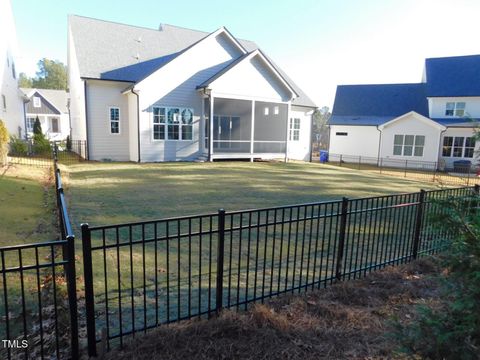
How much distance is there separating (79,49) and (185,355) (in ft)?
73.9

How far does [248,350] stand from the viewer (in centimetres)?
315

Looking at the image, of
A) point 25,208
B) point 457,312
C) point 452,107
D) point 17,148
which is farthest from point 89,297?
point 452,107

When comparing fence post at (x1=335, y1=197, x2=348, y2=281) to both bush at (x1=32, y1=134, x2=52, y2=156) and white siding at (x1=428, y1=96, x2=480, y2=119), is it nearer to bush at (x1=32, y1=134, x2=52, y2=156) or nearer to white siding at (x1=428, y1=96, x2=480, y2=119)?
bush at (x1=32, y1=134, x2=52, y2=156)

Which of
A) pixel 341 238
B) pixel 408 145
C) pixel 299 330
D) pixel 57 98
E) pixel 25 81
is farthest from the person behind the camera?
pixel 25 81

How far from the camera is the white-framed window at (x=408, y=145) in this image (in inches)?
1107

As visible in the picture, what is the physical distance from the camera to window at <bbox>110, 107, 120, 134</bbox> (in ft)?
65.9

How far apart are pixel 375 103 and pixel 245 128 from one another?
15948 millimetres

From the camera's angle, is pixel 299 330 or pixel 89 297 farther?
pixel 299 330

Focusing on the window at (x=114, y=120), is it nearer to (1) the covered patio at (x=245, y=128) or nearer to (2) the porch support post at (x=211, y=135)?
(1) the covered patio at (x=245, y=128)

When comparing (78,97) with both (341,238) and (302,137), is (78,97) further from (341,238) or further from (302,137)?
(341,238)

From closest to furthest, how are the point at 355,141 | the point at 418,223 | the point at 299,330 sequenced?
1. the point at 299,330
2. the point at 418,223
3. the point at 355,141

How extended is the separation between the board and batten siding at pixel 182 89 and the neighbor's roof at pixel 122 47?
69 cm

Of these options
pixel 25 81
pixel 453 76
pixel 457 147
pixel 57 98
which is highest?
pixel 25 81

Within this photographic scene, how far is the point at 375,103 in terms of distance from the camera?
112ft
